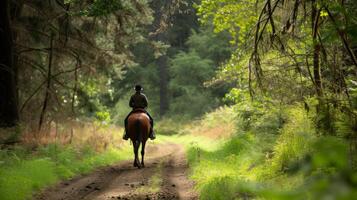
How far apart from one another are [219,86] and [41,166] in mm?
6357

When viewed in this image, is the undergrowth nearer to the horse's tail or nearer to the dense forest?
the dense forest

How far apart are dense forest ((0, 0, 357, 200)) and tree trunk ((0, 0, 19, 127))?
0.04m

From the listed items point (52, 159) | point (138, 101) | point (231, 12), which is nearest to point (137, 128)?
point (138, 101)

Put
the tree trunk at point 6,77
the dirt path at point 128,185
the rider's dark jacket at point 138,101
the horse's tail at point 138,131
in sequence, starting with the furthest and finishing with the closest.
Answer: the rider's dark jacket at point 138,101
the tree trunk at point 6,77
the horse's tail at point 138,131
the dirt path at point 128,185

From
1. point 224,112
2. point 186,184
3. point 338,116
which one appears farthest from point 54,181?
point 224,112

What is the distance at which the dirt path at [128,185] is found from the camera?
32.9ft

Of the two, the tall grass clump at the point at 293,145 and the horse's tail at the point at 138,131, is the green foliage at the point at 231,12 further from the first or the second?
the tall grass clump at the point at 293,145

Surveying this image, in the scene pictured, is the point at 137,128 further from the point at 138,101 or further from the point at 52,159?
the point at 52,159

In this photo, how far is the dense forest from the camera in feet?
23.6

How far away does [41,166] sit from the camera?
12.8 meters

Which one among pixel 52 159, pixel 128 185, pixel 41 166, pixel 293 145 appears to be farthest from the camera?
pixel 52 159

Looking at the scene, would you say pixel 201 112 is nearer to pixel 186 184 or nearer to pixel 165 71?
pixel 165 71

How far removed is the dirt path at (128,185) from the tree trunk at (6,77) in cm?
406

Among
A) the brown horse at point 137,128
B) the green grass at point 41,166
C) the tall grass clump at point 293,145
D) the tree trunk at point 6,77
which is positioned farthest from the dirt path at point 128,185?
the tree trunk at point 6,77
